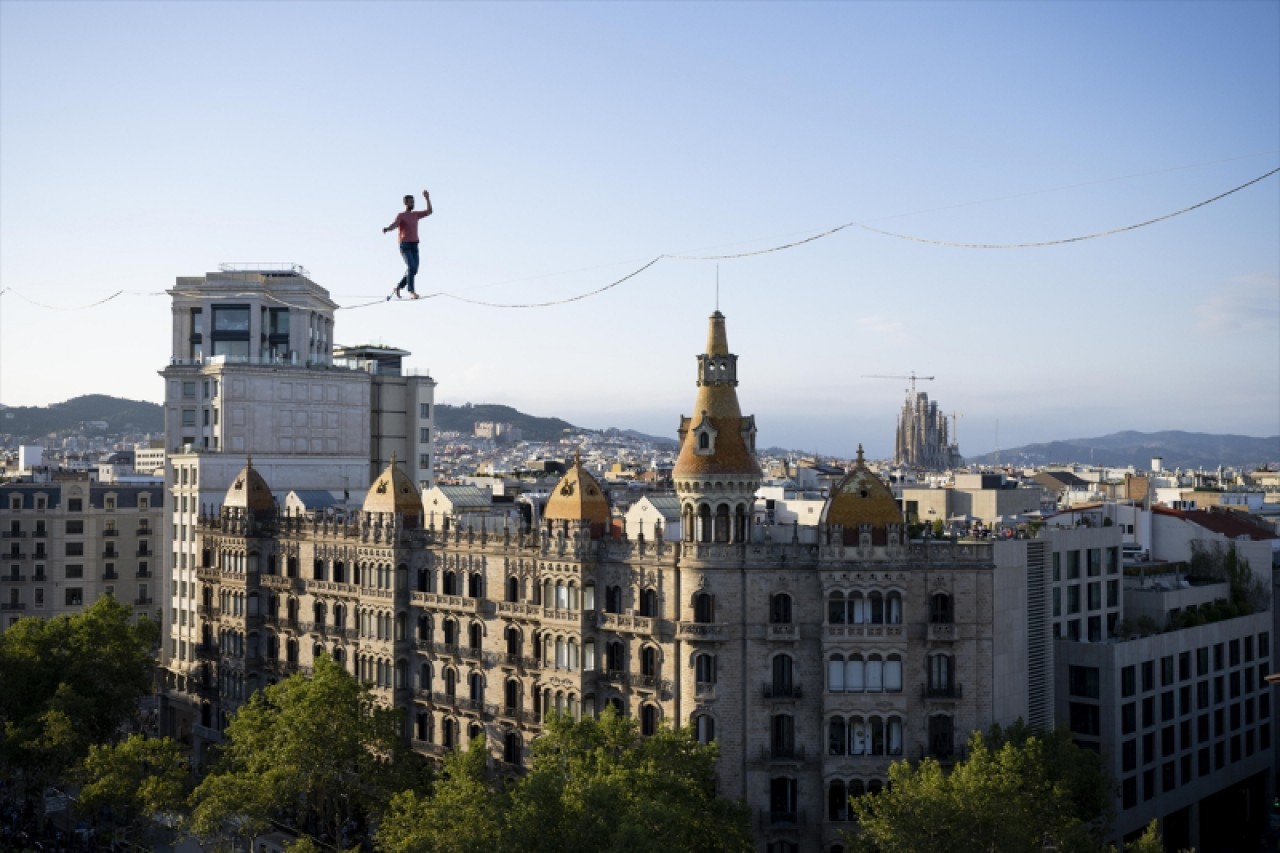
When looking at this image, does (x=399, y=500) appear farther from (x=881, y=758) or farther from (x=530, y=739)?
(x=881, y=758)

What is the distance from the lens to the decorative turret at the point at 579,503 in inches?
3452

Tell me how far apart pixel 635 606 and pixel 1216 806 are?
50700 millimetres

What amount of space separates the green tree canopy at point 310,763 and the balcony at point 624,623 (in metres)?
15.4

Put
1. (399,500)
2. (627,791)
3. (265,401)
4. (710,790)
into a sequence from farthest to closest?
1. (265,401)
2. (399,500)
3. (710,790)
4. (627,791)

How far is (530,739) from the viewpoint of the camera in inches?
3536

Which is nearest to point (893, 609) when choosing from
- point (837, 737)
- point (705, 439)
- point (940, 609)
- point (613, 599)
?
point (940, 609)

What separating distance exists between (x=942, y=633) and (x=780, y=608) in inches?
374

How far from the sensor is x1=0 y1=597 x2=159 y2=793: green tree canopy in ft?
313

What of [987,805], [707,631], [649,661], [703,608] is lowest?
[987,805]

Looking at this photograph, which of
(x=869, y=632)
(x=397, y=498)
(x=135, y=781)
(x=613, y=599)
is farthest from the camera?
(x=397, y=498)

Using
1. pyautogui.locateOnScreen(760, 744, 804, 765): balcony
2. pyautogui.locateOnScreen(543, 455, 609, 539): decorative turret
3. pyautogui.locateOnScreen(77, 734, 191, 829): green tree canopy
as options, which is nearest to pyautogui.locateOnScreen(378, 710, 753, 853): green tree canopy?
pyautogui.locateOnScreen(760, 744, 804, 765): balcony

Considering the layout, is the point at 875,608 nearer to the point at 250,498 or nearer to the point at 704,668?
the point at 704,668

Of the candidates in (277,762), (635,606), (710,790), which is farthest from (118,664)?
(710,790)

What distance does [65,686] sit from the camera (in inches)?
3883
